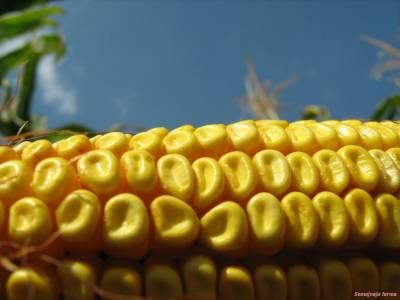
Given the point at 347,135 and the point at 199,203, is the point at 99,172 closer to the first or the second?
the point at 199,203

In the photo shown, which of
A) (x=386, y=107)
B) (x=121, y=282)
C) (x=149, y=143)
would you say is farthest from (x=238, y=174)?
(x=386, y=107)

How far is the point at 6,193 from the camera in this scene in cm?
91

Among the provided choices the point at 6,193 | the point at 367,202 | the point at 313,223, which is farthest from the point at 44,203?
the point at 367,202

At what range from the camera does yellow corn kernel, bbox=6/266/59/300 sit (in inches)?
33.7

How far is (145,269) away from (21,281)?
0.20 meters

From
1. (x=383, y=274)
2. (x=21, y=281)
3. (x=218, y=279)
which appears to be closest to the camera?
(x=21, y=281)

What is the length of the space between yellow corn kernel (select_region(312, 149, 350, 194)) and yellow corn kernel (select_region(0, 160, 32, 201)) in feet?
1.73

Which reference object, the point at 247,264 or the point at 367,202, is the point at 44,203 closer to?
the point at 247,264

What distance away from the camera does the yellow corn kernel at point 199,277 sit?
3.03 ft

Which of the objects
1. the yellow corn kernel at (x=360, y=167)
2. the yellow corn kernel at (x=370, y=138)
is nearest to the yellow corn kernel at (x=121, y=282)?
the yellow corn kernel at (x=360, y=167)

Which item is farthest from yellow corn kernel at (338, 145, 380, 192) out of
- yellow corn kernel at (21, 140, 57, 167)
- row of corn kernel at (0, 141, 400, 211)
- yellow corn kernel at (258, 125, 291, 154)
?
yellow corn kernel at (21, 140, 57, 167)

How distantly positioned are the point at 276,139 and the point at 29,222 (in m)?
0.49

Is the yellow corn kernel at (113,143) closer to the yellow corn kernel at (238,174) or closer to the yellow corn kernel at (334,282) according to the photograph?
the yellow corn kernel at (238,174)

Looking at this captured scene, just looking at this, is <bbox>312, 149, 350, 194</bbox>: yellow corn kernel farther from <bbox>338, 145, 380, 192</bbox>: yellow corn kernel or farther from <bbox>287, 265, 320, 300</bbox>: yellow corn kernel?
<bbox>287, 265, 320, 300</bbox>: yellow corn kernel
